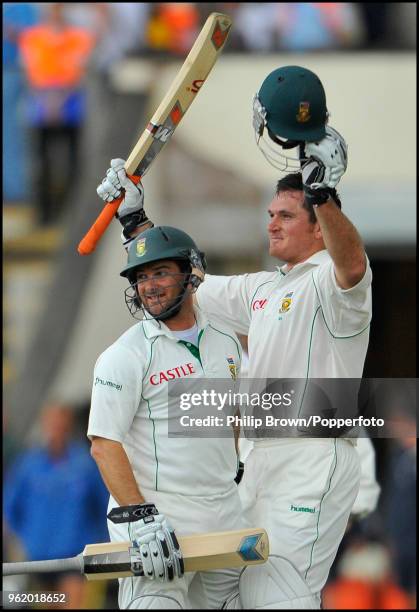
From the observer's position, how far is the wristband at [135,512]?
4.94 meters

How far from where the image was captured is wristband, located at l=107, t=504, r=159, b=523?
4.94 meters

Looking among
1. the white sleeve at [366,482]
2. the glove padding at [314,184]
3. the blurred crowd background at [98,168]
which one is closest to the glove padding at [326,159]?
the glove padding at [314,184]

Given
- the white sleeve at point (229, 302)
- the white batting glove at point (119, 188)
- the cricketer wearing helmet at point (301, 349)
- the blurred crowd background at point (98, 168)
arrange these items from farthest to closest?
the blurred crowd background at point (98, 168)
the white sleeve at point (229, 302)
the white batting glove at point (119, 188)
the cricketer wearing helmet at point (301, 349)

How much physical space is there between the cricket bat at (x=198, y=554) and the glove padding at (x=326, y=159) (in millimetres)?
1217

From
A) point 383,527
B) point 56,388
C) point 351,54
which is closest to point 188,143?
point 351,54

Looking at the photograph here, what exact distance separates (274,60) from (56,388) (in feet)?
9.48

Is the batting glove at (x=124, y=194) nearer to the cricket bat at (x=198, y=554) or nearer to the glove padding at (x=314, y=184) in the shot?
the glove padding at (x=314, y=184)

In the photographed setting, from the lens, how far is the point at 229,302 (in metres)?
5.92

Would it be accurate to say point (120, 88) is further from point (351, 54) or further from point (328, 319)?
point (328, 319)

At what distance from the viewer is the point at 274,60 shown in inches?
428

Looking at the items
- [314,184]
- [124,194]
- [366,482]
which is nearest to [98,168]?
[366,482]

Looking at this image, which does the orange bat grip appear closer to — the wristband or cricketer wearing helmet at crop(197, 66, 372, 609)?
cricketer wearing helmet at crop(197, 66, 372, 609)

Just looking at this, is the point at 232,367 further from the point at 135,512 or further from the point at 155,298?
the point at 135,512

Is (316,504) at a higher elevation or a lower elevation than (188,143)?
lower
